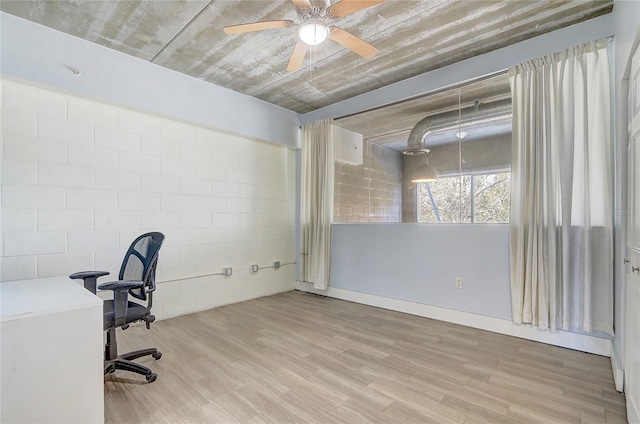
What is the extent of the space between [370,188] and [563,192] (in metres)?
2.19

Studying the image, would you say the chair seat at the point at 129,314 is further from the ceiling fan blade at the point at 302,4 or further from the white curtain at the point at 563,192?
the white curtain at the point at 563,192

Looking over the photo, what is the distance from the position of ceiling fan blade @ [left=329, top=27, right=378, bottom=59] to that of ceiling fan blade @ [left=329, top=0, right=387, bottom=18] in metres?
0.13

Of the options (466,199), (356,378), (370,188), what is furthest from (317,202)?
(356,378)

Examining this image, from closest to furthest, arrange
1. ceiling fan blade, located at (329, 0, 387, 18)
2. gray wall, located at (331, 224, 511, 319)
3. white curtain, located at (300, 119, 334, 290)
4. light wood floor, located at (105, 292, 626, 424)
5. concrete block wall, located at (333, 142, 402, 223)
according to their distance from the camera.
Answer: light wood floor, located at (105, 292, 626, 424) < ceiling fan blade, located at (329, 0, 387, 18) < gray wall, located at (331, 224, 511, 319) < concrete block wall, located at (333, 142, 402, 223) < white curtain, located at (300, 119, 334, 290)

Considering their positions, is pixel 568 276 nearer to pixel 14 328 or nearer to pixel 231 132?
pixel 14 328

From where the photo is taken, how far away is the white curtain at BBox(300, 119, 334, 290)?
451cm

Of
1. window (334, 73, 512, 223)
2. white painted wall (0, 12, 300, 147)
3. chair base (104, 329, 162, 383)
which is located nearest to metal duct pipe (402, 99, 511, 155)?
window (334, 73, 512, 223)

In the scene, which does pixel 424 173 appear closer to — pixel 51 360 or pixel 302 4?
pixel 302 4

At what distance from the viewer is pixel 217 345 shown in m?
A: 2.78

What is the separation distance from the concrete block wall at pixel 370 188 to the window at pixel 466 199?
39 cm

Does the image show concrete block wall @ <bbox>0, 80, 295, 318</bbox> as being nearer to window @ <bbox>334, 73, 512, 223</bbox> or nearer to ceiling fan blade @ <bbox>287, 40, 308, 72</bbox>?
window @ <bbox>334, 73, 512, 223</bbox>

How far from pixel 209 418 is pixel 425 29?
137 inches

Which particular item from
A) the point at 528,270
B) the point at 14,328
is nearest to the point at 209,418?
the point at 14,328

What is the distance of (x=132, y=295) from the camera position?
222cm
